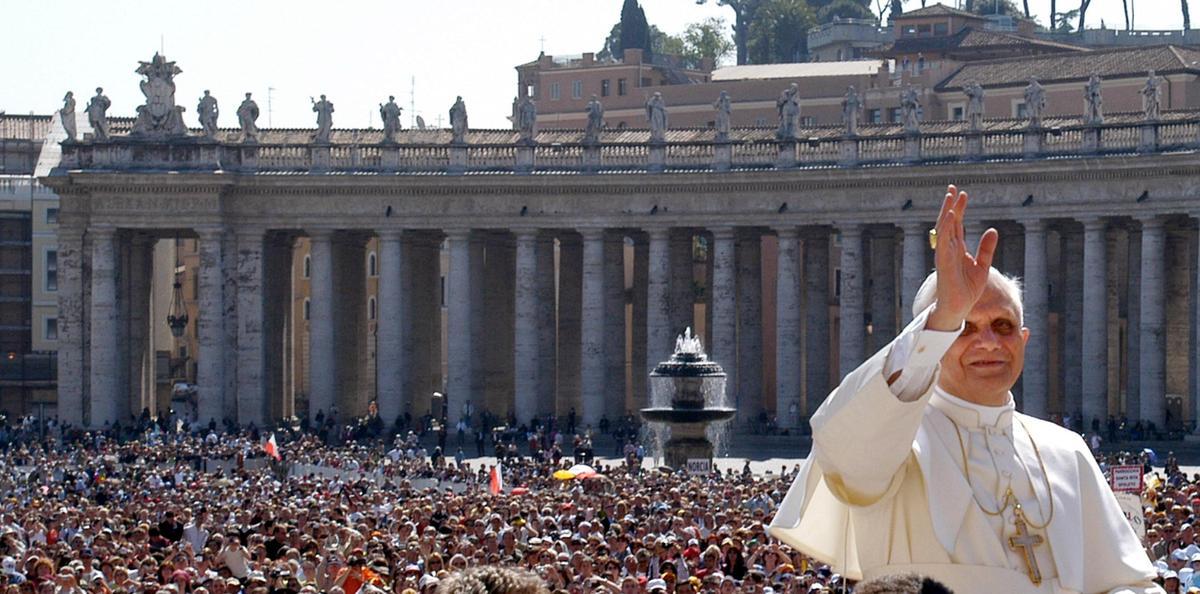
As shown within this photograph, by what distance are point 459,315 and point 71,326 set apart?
1324 cm

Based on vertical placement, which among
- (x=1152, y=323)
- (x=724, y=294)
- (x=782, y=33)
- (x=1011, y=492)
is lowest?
(x=1011, y=492)

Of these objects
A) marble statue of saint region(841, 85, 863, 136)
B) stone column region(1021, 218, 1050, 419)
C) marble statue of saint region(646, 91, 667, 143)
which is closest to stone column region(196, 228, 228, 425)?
marble statue of saint region(646, 91, 667, 143)

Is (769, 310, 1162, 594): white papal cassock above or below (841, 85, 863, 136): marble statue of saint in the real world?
below

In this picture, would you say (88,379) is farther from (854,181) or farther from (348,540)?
(348,540)

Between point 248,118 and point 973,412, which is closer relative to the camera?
point 973,412

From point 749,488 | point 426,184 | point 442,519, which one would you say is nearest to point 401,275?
point 426,184

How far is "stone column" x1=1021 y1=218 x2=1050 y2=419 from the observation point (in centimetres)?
7856

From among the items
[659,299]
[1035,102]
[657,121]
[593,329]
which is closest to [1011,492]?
[1035,102]

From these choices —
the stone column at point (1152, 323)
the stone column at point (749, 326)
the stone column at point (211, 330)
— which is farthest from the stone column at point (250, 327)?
the stone column at point (1152, 323)

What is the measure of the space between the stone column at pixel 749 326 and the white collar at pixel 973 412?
7469 cm

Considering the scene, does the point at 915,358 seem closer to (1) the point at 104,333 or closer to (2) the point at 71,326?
(1) the point at 104,333

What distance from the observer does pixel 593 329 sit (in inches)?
3351

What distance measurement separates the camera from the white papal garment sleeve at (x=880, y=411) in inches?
382

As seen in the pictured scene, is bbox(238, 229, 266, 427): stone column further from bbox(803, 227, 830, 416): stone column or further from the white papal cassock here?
the white papal cassock
